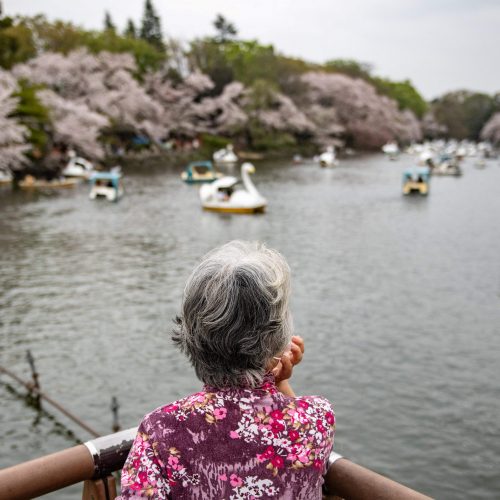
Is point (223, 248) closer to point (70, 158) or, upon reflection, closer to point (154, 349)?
point (154, 349)

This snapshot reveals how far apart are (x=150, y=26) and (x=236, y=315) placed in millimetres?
67258

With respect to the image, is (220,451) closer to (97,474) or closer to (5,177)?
(97,474)

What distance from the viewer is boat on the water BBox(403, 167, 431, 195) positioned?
27766 millimetres

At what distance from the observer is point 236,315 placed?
1321mm

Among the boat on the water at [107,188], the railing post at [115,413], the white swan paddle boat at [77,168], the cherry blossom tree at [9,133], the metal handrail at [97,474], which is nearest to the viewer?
the metal handrail at [97,474]

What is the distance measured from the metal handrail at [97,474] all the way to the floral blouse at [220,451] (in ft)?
0.59

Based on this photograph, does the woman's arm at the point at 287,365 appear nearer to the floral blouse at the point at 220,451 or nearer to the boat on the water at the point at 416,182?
the floral blouse at the point at 220,451

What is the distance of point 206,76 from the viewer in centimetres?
5341

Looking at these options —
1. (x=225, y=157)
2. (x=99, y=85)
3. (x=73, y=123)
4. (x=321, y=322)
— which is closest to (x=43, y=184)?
(x=73, y=123)

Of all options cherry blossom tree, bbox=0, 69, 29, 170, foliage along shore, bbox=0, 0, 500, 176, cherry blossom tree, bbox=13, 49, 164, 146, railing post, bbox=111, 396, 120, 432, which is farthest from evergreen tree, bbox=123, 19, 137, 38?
railing post, bbox=111, 396, 120, 432

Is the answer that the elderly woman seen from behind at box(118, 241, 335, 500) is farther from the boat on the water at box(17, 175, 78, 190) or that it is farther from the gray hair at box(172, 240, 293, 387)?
the boat on the water at box(17, 175, 78, 190)

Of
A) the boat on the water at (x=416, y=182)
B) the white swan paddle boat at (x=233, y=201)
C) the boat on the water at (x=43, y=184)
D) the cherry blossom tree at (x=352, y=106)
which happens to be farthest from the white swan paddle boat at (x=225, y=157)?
the white swan paddle boat at (x=233, y=201)

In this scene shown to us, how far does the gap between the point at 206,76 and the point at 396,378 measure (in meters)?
49.2

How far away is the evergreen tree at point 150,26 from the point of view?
62.8 meters
